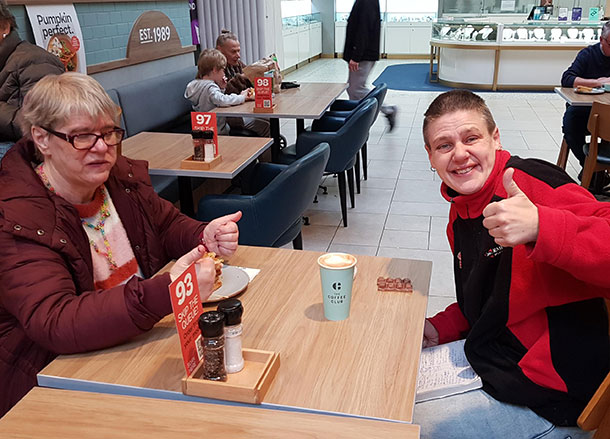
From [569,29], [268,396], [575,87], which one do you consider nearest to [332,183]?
[575,87]

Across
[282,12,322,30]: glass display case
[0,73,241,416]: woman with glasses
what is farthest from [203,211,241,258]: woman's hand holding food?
[282,12,322,30]: glass display case

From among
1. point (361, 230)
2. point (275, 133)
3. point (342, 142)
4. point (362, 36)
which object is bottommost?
point (361, 230)

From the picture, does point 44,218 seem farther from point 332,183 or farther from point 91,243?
point 332,183

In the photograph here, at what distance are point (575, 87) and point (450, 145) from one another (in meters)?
4.12

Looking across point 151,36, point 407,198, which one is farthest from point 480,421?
point 151,36

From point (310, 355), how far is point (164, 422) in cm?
39

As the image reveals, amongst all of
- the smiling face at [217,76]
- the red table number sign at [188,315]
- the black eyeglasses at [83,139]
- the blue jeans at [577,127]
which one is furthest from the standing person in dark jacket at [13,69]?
the blue jeans at [577,127]

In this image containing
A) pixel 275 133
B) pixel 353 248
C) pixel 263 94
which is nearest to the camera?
pixel 353 248

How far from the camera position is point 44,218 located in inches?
59.8

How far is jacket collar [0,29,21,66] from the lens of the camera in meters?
3.29

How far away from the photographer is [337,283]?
1.45m

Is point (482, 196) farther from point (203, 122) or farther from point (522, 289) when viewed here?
point (203, 122)

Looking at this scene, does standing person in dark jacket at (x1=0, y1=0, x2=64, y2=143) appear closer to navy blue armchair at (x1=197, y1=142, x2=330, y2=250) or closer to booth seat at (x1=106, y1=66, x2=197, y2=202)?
booth seat at (x1=106, y1=66, x2=197, y2=202)

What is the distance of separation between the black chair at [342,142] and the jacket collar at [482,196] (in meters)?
2.55
